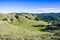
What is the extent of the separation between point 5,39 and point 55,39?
13.0 meters

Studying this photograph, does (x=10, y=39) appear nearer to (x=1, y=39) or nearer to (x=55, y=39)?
(x=1, y=39)

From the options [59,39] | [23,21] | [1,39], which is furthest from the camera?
[23,21]

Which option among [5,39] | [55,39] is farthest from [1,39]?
[55,39]

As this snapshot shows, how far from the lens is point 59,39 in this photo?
35.9 meters

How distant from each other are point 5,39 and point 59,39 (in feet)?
43.4

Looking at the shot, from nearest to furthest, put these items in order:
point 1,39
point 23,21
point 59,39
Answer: point 1,39
point 59,39
point 23,21

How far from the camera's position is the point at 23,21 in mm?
112375

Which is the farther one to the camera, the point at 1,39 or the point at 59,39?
A: the point at 59,39

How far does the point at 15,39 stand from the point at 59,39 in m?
11.6

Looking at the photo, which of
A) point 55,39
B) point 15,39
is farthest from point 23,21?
point 15,39

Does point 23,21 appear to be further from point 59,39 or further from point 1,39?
point 1,39

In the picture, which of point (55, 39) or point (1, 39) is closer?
point (1, 39)

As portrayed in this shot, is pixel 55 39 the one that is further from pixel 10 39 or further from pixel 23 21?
pixel 23 21

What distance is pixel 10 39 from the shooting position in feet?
94.4
